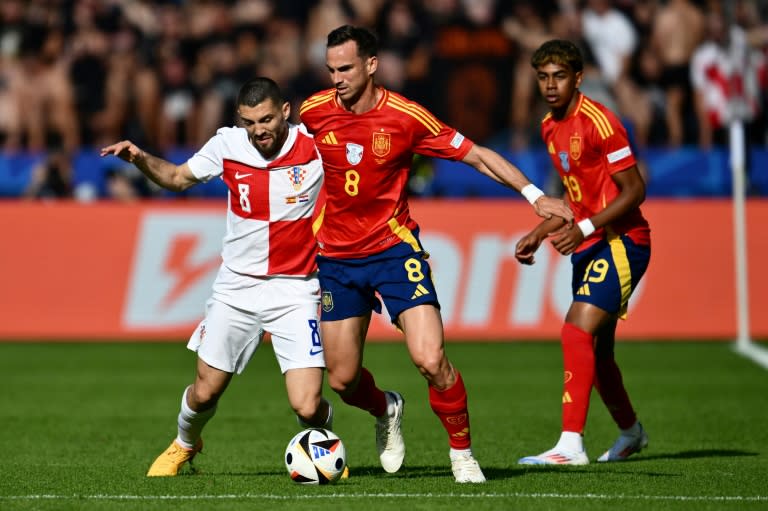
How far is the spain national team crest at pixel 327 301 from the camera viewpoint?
27.4ft

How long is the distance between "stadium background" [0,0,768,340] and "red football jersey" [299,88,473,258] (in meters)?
9.06

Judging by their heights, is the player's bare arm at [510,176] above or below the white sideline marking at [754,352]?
above

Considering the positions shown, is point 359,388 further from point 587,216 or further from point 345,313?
point 587,216

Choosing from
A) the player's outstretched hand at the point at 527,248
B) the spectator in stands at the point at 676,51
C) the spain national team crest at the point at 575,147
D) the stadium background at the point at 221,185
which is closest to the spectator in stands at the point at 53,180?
the stadium background at the point at 221,185

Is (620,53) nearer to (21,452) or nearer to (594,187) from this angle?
(594,187)

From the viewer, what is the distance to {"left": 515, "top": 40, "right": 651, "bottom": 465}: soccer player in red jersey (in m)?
8.91

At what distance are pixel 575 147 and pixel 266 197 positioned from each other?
208 centimetres

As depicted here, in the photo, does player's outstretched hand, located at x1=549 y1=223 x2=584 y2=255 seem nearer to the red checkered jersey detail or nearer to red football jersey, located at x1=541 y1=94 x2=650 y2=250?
red football jersey, located at x1=541 y1=94 x2=650 y2=250

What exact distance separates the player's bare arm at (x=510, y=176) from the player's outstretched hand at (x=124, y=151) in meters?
1.91

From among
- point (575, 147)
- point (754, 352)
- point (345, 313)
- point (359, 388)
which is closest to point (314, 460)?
point (359, 388)

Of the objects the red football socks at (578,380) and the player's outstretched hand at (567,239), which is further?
the red football socks at (578,380)

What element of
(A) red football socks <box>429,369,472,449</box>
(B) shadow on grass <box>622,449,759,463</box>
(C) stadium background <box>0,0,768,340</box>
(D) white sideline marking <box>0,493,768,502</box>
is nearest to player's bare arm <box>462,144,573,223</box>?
(A) red football socks <box>429,369,472,449</box>

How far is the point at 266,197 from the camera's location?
27.6ft

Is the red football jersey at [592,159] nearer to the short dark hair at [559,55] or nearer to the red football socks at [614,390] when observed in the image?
the short dark hair at [559,55]
